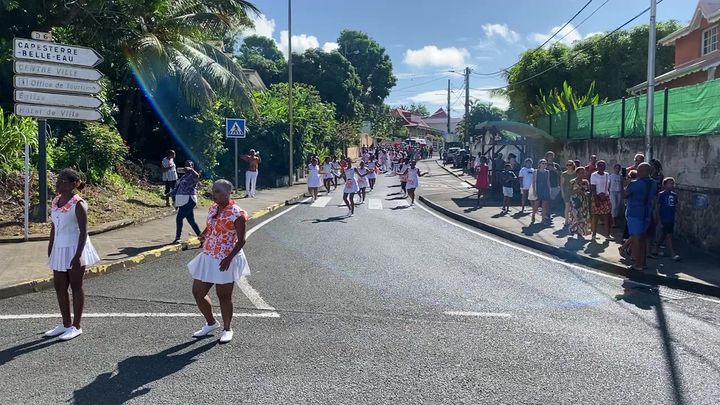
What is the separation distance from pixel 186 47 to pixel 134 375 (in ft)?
59.5

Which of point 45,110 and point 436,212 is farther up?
point 45,110

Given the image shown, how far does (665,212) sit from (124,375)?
346 inches

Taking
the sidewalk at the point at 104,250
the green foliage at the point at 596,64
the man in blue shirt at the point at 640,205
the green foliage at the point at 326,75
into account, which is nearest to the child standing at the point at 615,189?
the man in blue shirt at the point at 640,205

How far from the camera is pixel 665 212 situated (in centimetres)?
1020

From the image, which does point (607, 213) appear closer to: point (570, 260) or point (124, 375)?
point (570, 260)

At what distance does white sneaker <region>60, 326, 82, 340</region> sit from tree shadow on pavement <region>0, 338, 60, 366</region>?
0.08m

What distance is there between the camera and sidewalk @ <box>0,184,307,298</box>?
7766 millimetres

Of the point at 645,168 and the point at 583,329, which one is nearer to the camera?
the point at 583,329

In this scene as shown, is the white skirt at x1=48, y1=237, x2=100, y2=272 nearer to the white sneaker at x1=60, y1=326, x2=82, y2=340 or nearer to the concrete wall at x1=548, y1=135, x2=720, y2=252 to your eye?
the white sneaker at x1=60, y1=326, x2=82, y2=340

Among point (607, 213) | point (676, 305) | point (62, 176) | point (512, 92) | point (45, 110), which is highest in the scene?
point (512, 92)

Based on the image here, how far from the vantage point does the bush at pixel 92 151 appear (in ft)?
49.1

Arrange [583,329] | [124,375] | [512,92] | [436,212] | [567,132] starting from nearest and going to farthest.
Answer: [124,375] < [583,329] < [436,212] < [567,132] < [512,92]

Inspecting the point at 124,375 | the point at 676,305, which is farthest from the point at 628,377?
the point at 124,375

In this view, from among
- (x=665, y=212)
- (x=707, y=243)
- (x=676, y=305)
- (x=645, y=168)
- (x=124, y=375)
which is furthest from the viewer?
(x=707, y=243)
